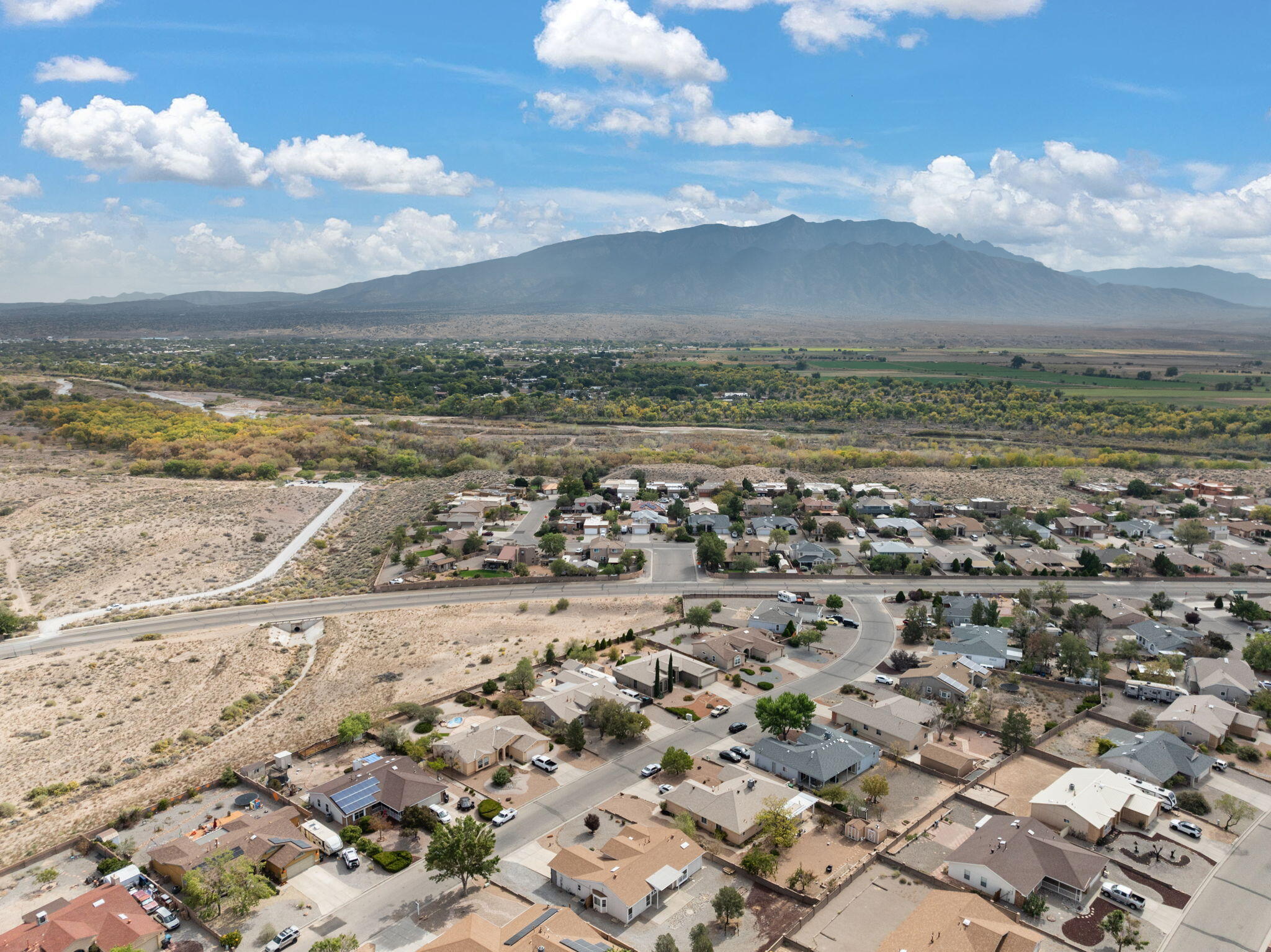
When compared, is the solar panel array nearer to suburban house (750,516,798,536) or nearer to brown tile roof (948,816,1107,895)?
brown tile roof (948,816,1107,895)

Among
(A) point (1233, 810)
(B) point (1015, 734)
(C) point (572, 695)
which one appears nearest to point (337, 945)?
(C) point (572, 695)

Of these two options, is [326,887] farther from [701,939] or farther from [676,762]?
[676,762]

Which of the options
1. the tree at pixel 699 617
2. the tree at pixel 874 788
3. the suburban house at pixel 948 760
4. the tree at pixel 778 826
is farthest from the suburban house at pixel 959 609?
the tree at pixel 778 826

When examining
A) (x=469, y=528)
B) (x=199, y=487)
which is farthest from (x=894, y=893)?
(x=199, y=487)

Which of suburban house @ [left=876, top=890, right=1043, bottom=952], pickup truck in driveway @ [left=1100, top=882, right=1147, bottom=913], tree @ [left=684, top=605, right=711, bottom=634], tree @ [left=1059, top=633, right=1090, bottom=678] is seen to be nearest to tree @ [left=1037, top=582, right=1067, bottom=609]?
tree @ [left=1059, top=633, right=1090, bottom=678]

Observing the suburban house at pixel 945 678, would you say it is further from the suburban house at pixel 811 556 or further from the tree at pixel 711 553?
the tree at pixel 711 553
